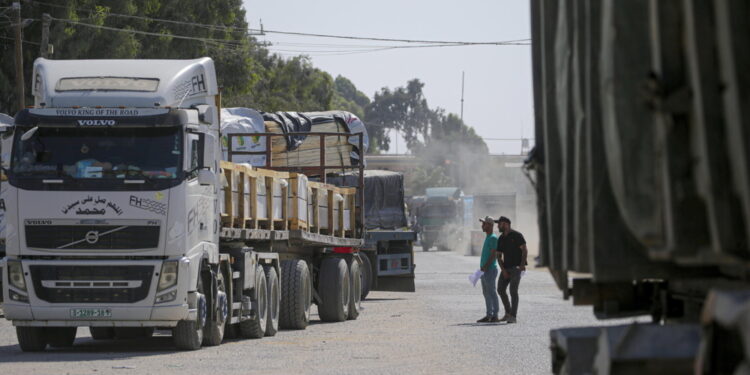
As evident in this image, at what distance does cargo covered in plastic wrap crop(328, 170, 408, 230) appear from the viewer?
114 feet

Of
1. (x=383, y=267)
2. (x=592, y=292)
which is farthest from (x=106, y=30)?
(x=592, y=292)

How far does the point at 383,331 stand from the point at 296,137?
6784 millimetres

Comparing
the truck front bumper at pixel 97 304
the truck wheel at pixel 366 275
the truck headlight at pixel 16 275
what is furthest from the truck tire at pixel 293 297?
the truck wheel at pixel 366 275

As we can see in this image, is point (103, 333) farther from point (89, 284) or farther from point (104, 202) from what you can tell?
point (104, 202)

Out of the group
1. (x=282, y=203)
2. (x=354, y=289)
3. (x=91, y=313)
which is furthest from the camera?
(x=354, y=289)

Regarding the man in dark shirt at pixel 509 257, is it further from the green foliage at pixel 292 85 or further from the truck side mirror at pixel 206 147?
the green foliage at pixel 292 85

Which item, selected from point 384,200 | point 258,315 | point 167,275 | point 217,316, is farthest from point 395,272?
point 167,275

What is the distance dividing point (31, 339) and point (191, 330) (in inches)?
78.0

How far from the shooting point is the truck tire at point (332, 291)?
2323 centimetres

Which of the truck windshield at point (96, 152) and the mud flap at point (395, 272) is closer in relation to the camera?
the truck windshield at point (96, 152)

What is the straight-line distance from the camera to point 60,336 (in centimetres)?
1742

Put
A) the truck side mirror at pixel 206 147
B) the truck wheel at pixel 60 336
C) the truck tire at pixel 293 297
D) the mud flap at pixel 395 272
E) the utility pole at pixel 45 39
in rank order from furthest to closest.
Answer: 1. the utility pole at pixel 45 39
2. the mud flap at pixel 395 272
3. the truck tire at pixel 293 297
4. the truck wheel at pixel 60 336
5. the truck side mirror at pixel 206 147

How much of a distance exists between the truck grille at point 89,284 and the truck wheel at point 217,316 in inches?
60.1

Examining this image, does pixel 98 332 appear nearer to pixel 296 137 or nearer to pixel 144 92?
pixel 144 92
